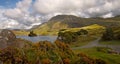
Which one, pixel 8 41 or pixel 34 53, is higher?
pixel 8 41

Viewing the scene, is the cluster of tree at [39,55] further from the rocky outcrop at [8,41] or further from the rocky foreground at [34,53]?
the rocky outcrop at [8,41]

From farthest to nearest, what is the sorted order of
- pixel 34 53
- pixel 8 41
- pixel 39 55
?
pixel 8 41, pixel 34 53, pixel 39 55

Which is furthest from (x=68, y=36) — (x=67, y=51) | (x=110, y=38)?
(x=67, y=51)

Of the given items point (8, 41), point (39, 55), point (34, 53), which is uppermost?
point (8, 41)

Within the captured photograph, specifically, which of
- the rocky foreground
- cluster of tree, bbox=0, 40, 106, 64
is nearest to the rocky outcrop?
the rocky foreground

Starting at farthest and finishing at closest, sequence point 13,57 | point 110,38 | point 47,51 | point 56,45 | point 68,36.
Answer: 1. point 68,36
2. point 110,38
3. point 56,45
4. point 47,51
5. point 13,57

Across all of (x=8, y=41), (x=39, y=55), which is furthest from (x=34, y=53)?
(x=8, y=41)

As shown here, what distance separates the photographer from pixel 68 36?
13150 centimetres

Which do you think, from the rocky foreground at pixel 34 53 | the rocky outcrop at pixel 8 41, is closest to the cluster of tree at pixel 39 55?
the rocky foreground at pixel 34 53

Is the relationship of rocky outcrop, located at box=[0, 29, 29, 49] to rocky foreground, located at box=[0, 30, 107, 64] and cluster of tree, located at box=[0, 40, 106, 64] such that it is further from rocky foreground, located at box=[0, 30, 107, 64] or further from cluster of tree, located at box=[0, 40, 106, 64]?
cluster of tree, located at box=[0, 40, 106, 64]

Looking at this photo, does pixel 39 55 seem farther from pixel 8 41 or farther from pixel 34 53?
pixel 8 41

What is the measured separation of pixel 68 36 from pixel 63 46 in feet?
356

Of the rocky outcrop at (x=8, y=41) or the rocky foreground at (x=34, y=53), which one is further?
the rocky outcrop at (x=8, y=41)

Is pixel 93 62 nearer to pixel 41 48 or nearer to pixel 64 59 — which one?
pixel 64 59
